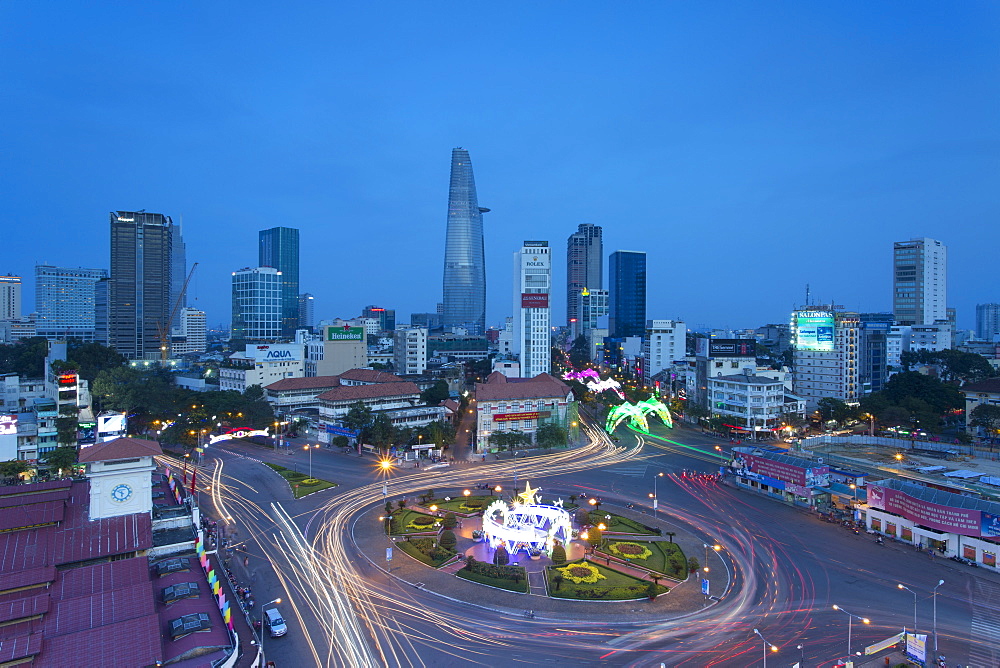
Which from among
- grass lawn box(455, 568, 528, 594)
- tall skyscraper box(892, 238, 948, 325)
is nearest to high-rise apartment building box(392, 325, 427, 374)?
grass lawn box(455, 568, 528, 594)

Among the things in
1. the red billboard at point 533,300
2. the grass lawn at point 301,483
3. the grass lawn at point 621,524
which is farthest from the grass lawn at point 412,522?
the red billboard at point 533,300

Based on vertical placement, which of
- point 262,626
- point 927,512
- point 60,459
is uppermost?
point 60,459

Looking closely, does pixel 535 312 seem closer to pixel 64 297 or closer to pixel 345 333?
pixel 345 333

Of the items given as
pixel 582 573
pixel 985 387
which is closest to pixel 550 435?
pixel 582 573

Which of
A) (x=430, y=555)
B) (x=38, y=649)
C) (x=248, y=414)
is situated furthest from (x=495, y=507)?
(x=248, y=414)

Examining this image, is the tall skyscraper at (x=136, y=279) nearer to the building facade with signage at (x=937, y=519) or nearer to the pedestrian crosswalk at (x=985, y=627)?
the building facade with signage at (x=937, y=519)

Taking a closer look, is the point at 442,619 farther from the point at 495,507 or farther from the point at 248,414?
the point at 248,414
